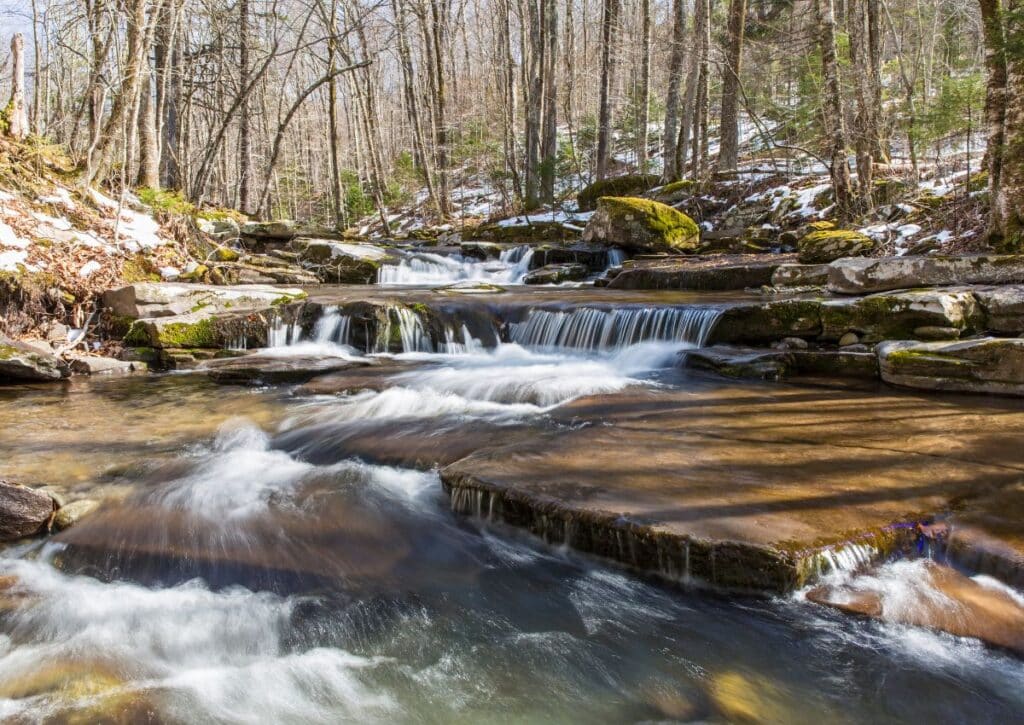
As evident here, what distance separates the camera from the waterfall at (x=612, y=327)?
25.3 feet

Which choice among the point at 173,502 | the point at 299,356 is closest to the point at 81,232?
the point at 299,356

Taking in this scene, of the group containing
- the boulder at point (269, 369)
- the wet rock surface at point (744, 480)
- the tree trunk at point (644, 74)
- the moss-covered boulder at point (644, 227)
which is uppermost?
the tree trunk at point (644, 74)

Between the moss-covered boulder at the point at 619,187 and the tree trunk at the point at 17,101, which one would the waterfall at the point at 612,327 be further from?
the moss-covered boulder at the point at 619,187

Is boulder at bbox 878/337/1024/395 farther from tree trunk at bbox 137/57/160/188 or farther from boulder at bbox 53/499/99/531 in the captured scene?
tree trunk at bbox 137/57/160/188

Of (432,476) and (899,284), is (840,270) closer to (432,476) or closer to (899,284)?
(899,284)

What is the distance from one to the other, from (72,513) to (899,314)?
7.45m

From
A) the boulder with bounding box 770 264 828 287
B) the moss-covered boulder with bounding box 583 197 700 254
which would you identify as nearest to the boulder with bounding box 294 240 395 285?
the moss-covered boulder with bounding box 583 197 700 254

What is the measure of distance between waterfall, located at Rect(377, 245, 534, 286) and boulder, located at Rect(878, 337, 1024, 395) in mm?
8546

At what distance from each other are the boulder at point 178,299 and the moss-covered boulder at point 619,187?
12.0 metres

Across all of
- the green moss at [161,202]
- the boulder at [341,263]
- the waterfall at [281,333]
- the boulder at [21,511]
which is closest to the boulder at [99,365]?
the waterfall at [281,333]

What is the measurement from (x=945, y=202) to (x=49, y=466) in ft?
42.6

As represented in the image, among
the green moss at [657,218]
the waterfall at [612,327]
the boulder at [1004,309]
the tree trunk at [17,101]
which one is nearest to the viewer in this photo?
the boulder at [1004,309]

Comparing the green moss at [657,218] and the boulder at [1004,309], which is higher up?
the green moss at [657,218]

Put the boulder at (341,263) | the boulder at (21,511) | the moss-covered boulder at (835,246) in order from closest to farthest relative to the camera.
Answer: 1. the boulder at (21,511)
2. the moss-covered boulder at (835,246)
3. the boulder at (341,263)
